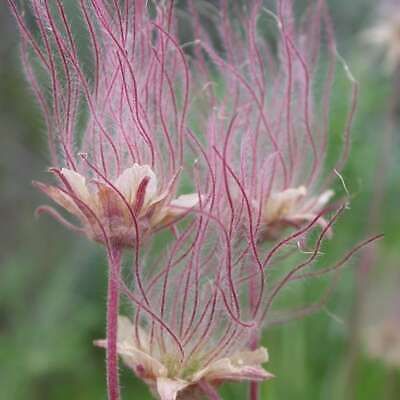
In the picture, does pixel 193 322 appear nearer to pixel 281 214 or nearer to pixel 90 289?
pixel 281 214

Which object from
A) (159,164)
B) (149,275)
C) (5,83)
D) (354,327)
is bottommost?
(354,327)

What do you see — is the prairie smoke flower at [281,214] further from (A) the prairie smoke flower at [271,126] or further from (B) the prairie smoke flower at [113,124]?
(B) the prairie smoke flower at [113,124]

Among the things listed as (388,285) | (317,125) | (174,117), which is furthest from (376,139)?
(174,117)

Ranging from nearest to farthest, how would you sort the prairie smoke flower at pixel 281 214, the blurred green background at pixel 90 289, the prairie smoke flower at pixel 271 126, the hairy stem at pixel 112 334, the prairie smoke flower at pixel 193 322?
the hairy stem at pixel 112 334, the prairie smoke flower at pixel 193 322, the prairie smoke flower at pixel 271 126, the prairie smoke flower at pixel 281 214, the blurred green background at pixel 90 289

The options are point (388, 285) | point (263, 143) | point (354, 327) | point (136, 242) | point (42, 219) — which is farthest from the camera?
point (42, 219)

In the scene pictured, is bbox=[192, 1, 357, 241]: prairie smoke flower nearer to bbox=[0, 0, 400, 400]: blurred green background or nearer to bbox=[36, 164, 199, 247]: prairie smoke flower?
bbox=[36, 164, 199, 247]: prairie smoke flower

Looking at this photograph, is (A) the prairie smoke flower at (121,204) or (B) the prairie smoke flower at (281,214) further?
(B) the prairie smoke flower at (281,214)

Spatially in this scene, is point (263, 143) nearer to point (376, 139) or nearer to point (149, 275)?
point (149, 275)

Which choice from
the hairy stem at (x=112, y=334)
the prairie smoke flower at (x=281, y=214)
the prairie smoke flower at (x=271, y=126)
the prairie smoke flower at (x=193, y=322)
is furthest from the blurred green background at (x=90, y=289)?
the hairy stem at (x=112, y=334)

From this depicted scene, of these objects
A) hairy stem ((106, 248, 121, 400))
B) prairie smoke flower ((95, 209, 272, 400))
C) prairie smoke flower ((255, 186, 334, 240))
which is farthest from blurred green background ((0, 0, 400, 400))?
hairy stem ((106, 248, 121, 400))
